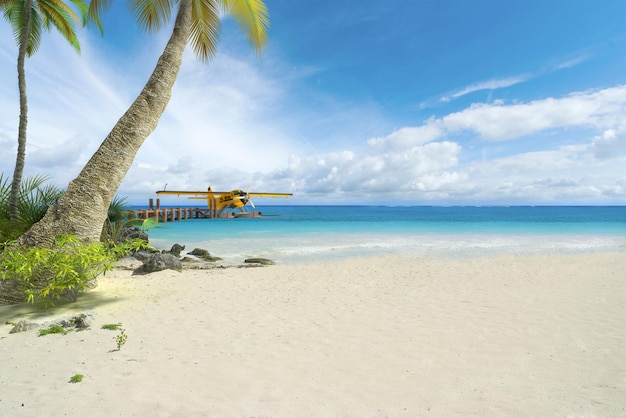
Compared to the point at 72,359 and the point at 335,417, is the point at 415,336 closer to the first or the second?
the point at 335,417

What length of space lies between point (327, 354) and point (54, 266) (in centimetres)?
516

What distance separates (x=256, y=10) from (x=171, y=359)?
10332 millimetres

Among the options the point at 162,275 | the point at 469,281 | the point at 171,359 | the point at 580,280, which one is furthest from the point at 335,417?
the point at 580,280

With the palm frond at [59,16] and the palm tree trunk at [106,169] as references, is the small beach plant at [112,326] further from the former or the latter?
the palm frond at [59,16]

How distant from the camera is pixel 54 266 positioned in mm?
6195

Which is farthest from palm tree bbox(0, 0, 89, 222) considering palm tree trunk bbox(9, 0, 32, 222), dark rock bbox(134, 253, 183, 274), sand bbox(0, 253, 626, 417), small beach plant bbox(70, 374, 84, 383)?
small beach plant bbox(70, 374, 84, 383)

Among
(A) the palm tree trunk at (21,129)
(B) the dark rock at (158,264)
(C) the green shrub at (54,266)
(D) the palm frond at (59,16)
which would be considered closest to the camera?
(C) the green shrub at (54,266)

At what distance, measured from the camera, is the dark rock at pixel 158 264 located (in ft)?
36.1

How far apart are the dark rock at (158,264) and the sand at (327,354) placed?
2345 millimetres

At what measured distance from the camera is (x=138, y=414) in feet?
10.5

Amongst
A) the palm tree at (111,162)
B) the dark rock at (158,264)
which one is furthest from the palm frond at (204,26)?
the dark rock at (158,264)

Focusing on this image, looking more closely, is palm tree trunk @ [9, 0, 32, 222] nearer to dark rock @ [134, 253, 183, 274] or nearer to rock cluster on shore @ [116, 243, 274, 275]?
dark rock @ [134, 253, 183, 274]

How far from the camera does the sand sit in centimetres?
341

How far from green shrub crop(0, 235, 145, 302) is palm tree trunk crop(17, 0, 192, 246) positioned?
338 mm
